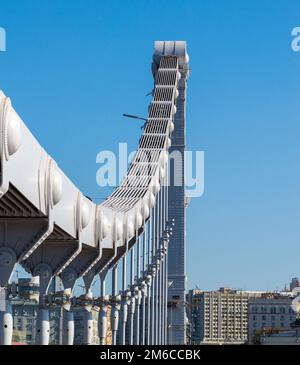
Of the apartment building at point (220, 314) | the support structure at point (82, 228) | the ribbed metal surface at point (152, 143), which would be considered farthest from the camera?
the apartment building at point (220, 314)

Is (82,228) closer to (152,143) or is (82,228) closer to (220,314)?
(152,143)

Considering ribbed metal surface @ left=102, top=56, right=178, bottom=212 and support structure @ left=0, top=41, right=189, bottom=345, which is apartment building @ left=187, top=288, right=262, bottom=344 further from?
support structure @ left=0, top=41, right=189, bottom=345

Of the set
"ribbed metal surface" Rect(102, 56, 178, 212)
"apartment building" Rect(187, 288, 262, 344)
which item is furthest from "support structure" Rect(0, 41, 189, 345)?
"apartment building" Rect(187, 288, 262, 344)

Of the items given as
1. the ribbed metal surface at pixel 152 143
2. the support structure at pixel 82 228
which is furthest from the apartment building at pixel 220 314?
the support structure at pixel 82 228

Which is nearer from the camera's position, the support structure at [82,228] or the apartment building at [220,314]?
the support structure at [82,228]

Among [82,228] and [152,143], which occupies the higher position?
[152,143]

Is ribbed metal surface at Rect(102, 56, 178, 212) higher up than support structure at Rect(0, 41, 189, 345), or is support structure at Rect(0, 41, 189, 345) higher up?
ribbed metal surface at Rect(102, 56, 178, 212)

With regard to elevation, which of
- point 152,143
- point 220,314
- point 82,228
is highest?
point 220,314

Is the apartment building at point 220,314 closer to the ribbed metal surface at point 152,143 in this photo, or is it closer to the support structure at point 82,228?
the ribbed metal surface at point 152,143

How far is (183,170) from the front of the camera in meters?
74.2

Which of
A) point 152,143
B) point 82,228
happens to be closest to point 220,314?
point 152,143

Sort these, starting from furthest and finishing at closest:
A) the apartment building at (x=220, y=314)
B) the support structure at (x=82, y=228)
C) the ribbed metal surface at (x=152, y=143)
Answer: the apartment building at (x=220, y=314) < the ribbed metal surface at (x=152, y=143) < the support structure at (x=82, y=228)

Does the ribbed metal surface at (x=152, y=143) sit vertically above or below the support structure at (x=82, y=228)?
above

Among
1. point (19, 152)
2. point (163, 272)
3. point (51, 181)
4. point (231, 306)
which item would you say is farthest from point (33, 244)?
point (231, 306)
